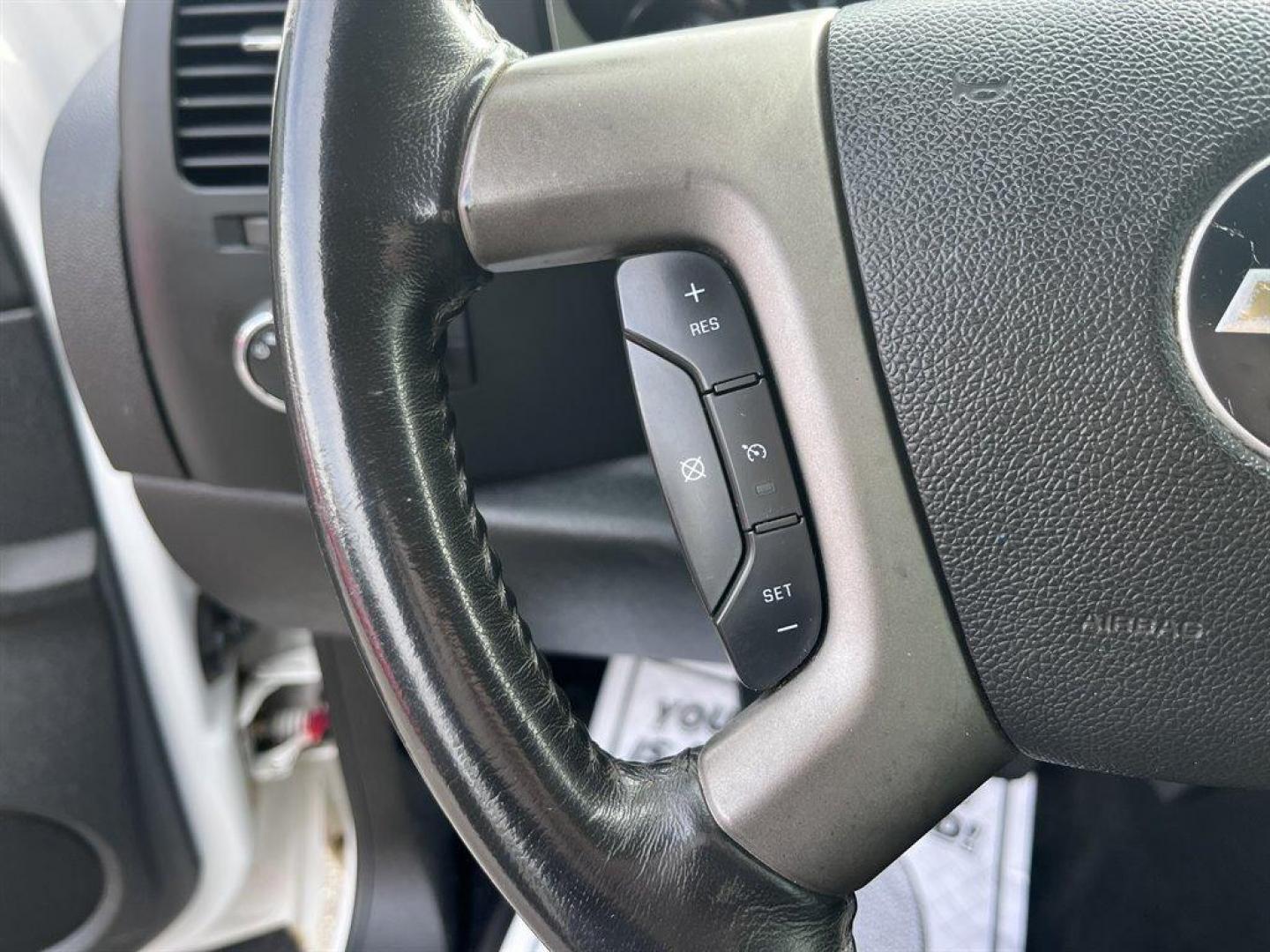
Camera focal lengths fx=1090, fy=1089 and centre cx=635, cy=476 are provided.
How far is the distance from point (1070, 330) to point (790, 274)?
11cm

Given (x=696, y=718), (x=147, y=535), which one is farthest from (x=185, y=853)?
(x=696, y=718)

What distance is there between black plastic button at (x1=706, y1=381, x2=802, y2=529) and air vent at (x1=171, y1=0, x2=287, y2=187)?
387 millimetres

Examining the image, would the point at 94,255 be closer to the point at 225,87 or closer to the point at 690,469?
the point at 225,87

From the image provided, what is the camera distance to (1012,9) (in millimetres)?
463

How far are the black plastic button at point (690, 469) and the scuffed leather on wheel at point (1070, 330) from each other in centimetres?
9

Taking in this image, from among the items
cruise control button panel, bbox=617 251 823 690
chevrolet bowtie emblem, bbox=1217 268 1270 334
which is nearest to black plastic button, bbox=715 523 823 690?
cruise control button panel, bbox=617 251 823 690

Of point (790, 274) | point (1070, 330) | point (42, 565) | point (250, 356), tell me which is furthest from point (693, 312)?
point (42, 565)

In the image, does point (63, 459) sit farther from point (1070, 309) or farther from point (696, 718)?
point (1070, 309)

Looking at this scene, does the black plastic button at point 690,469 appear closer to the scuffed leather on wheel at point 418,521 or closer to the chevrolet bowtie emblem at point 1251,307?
the scuffed leather on wheel at point 418,521

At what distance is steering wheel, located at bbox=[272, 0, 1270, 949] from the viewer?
43cm

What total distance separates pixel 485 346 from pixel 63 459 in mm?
329

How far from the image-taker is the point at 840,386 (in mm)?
458

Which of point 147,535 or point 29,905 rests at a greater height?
point 147,535

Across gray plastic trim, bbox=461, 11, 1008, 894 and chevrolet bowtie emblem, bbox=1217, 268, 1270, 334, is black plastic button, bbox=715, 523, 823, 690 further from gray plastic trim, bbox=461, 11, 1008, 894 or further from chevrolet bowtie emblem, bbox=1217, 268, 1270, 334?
chevrolet bowtie emblem, bbox=1217, 268, 1270, 334
